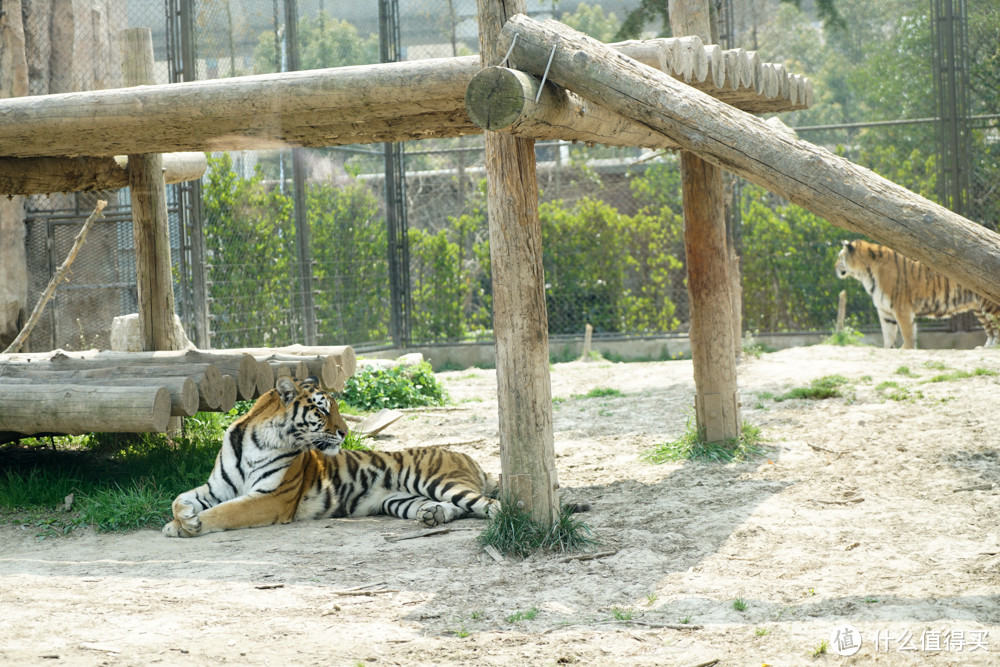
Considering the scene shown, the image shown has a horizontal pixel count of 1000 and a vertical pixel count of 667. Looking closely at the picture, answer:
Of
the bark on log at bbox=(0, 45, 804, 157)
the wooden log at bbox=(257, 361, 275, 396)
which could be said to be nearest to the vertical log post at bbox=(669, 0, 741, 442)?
the bark on log at bbox=(0, 45, 804, 157)

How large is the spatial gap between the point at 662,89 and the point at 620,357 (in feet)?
29.0

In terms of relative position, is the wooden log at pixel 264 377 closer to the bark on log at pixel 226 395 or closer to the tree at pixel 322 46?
the bark on log at pixel 226 395

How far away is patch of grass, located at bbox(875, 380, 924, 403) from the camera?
24.5ft

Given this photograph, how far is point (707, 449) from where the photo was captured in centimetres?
622

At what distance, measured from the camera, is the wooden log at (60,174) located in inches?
254

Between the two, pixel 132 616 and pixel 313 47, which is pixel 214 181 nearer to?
pixel 313 47

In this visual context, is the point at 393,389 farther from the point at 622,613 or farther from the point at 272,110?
the point at 622,613

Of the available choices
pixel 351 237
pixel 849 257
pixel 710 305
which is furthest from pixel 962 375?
pixel 351 237

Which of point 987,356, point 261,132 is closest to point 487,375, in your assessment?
point 987,356

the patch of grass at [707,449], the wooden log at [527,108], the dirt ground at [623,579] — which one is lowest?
the dirt ground at [623,579]

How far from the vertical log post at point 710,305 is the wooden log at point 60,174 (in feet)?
13.1

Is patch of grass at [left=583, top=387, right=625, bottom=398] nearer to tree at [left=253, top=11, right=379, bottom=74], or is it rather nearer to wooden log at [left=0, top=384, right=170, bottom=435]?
wooden log at [left=0, top=384, right=170, bottom=435]

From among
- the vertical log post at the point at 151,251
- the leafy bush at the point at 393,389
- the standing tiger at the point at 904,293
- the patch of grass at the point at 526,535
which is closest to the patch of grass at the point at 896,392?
the standing tiger at the point at 904,293

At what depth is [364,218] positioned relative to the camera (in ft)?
38.5
